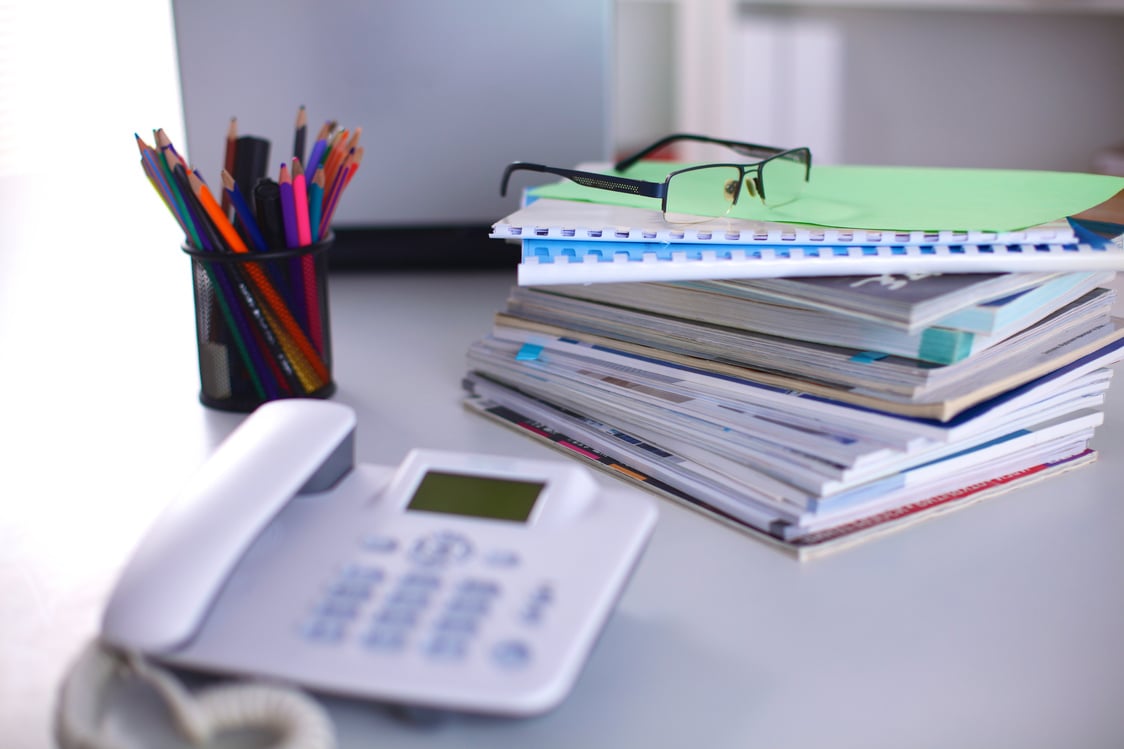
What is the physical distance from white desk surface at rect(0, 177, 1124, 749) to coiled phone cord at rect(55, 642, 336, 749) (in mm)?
43

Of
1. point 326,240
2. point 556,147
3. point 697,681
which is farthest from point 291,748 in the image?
point 556,147

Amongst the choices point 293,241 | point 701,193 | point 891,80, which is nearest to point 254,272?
point 293,241

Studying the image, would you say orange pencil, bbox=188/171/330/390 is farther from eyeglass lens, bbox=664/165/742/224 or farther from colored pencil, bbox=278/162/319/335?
eyeglass lens, bbox=664/165/742/224

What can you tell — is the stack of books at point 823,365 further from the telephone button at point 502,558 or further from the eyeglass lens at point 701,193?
the telephone button at point 502,558

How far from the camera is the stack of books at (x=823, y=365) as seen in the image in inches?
20.2

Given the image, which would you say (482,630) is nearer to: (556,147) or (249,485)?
(249,485)

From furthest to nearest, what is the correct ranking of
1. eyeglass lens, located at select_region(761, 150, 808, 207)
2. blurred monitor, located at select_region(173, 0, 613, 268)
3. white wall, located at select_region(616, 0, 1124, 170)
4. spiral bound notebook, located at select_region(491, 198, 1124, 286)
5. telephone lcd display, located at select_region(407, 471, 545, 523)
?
1. white wall, located at select_region(616, 0, 1124, 170)
2. blurred monitor, located at select_region(173, 0, 613, 268)
3. eyeglass lens, located at select_region(761, 150, 808, 207)
4. spiral bound notebook, located at select_region(491, 198, 1124, 286)
5. telephone lcd display, located at select_region(407, 471, 545, 523)

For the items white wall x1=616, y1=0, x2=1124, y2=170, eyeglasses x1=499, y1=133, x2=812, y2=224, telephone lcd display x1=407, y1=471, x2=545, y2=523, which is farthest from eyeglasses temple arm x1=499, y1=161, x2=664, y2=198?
white wall x1=616, y1=0, x2=1124, y2=170

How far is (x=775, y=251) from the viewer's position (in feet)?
1.82

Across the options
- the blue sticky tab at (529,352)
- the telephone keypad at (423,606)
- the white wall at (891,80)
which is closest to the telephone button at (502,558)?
the telephone keypad at (423,606)

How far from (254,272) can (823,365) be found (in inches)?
14.2

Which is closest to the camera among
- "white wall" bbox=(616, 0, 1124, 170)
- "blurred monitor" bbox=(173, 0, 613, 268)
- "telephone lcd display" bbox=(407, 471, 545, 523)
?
"telephone lcd display" bbox=(407, 471, 545, 523)

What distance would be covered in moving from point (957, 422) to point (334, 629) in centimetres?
32

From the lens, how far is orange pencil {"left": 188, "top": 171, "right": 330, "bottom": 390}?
2.09 feet
